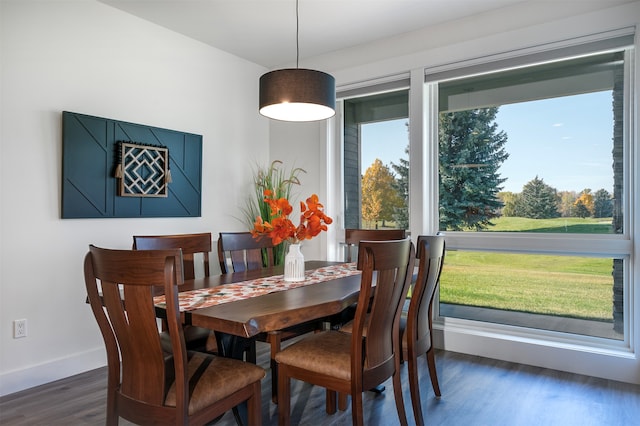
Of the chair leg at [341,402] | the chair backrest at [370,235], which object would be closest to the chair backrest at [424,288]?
the chair leg at [341,402]

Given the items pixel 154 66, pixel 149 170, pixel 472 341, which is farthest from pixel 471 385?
pixel 154 66

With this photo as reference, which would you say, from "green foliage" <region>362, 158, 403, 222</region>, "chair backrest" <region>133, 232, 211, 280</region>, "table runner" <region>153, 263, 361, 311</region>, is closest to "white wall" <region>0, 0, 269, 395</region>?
"chair backrest" <region>133, 232, 211, 280</region>

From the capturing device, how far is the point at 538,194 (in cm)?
324

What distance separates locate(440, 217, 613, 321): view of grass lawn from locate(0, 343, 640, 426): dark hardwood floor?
0.51 m

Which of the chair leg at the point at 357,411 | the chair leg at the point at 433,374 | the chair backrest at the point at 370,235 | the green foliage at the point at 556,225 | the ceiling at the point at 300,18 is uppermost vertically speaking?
the ceiling at the point at 300,18

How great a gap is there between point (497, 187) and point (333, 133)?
66.0 inches

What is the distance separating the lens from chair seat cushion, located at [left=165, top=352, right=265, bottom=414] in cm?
155

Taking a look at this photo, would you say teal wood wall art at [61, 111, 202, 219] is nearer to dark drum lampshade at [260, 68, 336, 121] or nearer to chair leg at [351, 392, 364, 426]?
dark drum lampshade at [260, 68, 336, 121]

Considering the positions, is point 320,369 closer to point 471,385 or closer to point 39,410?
point 471,385

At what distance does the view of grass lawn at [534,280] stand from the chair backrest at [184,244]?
206cm

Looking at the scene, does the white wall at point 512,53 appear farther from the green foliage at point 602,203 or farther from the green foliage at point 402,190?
the green foliage at point 402,190

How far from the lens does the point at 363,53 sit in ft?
13.1

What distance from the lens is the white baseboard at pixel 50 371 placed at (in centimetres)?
263

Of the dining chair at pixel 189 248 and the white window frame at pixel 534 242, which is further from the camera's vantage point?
the white window frame at pixel 534 242
